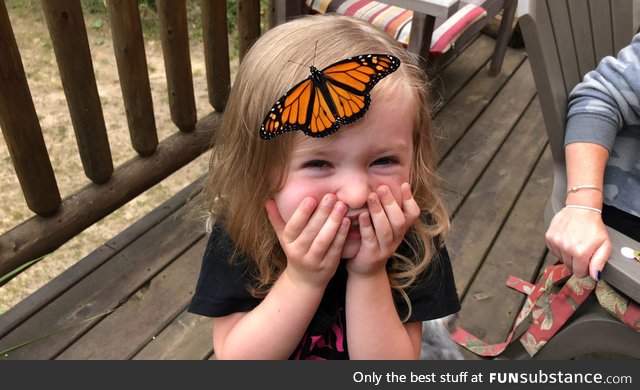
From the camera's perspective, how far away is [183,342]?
79.3 inches

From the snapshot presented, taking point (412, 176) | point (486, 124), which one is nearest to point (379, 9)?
point (486, 124)

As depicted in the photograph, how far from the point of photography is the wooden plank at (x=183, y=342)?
1974 millimetres

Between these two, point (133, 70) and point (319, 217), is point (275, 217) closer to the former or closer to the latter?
point (319, 217)

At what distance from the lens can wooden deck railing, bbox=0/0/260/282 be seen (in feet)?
6.05

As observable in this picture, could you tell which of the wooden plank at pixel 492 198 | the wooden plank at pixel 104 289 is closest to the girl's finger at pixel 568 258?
the wooden plank at pixel 492 198

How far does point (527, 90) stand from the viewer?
363cm

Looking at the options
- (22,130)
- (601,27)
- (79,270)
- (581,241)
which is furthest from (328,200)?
(79,270)

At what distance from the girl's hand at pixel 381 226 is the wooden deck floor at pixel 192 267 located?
44.0 inches

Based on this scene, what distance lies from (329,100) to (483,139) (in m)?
2.43

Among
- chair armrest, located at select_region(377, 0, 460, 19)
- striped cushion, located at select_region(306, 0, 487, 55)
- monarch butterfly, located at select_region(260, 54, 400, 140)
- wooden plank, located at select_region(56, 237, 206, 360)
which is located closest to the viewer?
monarch butterfly, located at select_region(260, 54, 400, 140)

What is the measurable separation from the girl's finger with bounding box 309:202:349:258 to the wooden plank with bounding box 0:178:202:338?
1501mm

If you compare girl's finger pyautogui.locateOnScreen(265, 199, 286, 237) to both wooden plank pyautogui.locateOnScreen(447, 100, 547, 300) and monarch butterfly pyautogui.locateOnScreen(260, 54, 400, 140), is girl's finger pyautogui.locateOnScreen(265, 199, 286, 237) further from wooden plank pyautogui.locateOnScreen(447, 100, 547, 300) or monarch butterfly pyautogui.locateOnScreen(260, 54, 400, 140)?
wooden plank pyautogui.locateOnScreen(447, 100, 547, 300)

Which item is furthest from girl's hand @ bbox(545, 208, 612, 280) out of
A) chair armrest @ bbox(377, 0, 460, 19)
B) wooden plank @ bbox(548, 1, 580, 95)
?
chair armrest @ bbox(377, 0, 460, 19)

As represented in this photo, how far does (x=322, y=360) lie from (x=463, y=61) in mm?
3053
